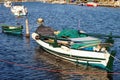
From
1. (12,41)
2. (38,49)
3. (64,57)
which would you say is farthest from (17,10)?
(64,57)

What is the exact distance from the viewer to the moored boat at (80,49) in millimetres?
38719

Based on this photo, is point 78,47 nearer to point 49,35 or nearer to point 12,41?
point 49,35

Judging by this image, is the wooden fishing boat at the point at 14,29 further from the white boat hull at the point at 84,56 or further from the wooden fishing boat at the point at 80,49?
the white boat hull at the point at 84,56

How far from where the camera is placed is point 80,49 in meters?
40.9

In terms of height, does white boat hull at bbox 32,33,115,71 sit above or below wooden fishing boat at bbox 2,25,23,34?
above

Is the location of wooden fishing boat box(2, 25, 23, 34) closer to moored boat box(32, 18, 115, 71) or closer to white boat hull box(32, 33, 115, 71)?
moored boat box(32, 18, 115, 71)

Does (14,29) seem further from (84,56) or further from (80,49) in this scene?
(84,56)

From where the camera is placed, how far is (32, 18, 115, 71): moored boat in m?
38.7

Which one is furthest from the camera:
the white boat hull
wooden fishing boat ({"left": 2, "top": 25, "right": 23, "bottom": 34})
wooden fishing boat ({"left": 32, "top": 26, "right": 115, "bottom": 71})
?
wooden fishing boat ({"left": 2, "top": 25, "right": 23, "bottom": 34})

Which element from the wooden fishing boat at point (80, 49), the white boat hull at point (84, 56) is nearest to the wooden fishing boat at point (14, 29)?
the wooden fishing boat at point (80, 49)

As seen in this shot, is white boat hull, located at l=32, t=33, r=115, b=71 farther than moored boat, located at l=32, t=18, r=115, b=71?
No

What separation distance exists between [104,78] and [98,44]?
5.30 meters

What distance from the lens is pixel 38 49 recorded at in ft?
169

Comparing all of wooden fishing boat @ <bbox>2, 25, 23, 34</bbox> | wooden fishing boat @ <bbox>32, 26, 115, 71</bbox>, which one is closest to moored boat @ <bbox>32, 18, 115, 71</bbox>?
wooden fishing boat @ <bbox>32, 26, 115, 71</bbox>
